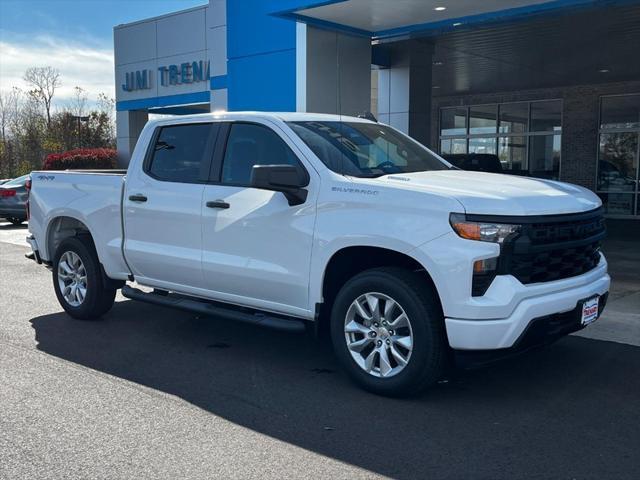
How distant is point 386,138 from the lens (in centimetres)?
629

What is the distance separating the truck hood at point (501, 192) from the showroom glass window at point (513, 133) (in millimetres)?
16756

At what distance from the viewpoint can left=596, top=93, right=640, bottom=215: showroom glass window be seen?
20.5m

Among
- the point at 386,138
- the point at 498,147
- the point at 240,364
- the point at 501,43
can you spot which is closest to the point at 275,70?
the point at 501,43

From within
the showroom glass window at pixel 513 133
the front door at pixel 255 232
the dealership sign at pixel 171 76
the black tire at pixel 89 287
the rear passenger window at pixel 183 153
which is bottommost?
the black tire at pixel 89 287

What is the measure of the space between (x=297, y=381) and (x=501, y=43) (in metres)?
11.0

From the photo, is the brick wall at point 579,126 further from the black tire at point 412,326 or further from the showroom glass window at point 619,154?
the black tire at point 412,326

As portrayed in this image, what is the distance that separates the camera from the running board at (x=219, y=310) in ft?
17.9

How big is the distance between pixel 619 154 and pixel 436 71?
6.70 m

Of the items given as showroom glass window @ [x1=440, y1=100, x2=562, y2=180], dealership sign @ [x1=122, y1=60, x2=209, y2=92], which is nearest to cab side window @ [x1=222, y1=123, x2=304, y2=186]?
showroom glass window @ [x1=440, y1=100, x2=562, y2=180]

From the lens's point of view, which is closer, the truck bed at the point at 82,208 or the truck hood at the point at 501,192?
the truck hood at the point at 501,192

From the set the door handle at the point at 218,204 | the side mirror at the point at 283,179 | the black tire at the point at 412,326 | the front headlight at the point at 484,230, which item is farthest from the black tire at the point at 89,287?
the front headlight at the point at 484,230

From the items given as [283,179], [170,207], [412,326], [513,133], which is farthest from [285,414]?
[513,133]

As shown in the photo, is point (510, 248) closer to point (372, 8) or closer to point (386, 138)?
point (386, 138)

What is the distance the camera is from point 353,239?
5.00 meters
